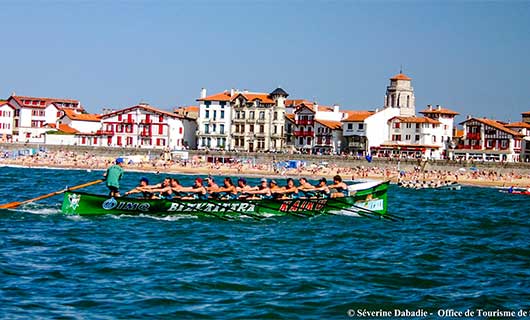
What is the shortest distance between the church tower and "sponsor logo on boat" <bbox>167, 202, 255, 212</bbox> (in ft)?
254

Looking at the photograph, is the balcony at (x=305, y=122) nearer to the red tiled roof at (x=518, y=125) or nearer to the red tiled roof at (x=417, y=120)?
the red tiled roof at (x=417, y=120)

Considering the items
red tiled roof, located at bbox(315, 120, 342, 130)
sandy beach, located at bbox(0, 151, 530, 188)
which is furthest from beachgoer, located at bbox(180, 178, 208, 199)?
red tiled roof, located at bbox(315, 120, 342, 130)

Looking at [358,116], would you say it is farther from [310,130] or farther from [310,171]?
[310,171]

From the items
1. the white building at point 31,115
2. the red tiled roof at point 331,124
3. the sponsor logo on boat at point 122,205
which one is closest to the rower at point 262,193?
the sponsor logo on boat at point 122,205

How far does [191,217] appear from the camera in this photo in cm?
3344

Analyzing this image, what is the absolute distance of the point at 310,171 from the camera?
91188 millimetres

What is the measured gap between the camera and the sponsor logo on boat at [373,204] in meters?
35.3

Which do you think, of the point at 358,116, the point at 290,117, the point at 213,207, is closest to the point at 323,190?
the point at 213,207

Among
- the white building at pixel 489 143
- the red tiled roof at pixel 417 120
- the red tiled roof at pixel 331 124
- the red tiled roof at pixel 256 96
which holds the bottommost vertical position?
the white building at pixel 489 143

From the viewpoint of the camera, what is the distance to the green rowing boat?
32.2m

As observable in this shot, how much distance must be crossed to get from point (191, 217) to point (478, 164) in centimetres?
6297

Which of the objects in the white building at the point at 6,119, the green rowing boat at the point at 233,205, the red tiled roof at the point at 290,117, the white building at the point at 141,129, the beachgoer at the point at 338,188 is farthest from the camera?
the white building at the point at 6,119

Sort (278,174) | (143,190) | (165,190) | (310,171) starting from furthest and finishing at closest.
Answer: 1. (310,171)
2. (278,174)
3. (165,190)
4. (143,190)

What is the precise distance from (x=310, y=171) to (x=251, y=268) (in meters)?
68.4
